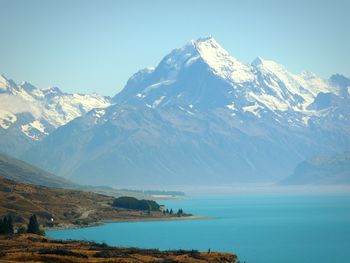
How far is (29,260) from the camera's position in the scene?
12419 cm

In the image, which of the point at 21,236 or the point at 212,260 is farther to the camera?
the point at 21,236

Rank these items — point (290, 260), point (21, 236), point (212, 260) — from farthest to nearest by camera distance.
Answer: point (290, 260), point (21, 236), point (212, 260)

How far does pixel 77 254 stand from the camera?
13275 cm

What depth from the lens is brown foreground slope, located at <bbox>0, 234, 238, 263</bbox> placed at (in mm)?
126875

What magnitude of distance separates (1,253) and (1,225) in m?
55.0

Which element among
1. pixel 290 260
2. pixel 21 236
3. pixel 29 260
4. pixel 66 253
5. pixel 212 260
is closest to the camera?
pixel 29 260

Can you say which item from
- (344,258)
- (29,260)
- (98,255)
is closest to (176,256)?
(98,255)

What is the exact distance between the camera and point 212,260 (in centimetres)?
14312

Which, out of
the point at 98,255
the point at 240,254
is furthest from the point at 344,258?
the point at 98,255

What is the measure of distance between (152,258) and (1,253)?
24903 mm

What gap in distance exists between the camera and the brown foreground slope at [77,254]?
126875 millimetres

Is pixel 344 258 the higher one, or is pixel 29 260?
pixel 344 258

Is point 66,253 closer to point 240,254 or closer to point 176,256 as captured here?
point 176,256

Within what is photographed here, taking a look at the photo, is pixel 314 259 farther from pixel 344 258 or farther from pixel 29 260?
pixel 29 260
